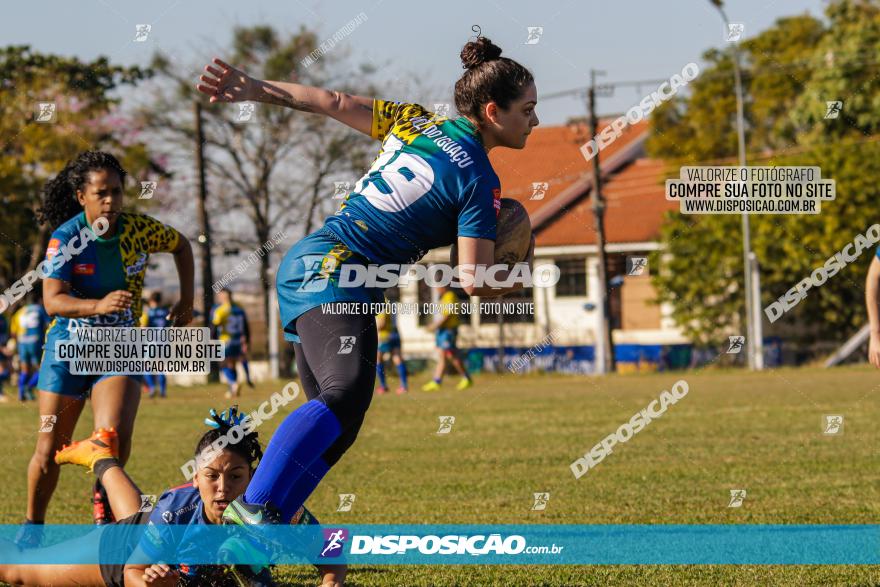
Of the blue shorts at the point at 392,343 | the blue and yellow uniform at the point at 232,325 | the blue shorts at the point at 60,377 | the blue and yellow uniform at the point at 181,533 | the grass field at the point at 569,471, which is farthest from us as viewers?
the blue shorts at the point at 392,343

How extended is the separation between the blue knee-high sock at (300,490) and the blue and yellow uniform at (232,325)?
20.7 m

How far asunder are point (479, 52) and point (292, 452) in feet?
5.29

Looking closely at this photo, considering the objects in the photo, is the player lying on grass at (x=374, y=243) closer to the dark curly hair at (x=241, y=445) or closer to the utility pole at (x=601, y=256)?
the dark curly hair at (x=241, y=445)

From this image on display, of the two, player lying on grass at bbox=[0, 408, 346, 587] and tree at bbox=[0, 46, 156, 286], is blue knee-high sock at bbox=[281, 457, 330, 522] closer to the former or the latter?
player lying on grass at bbox=[0, 408, 346, 587]

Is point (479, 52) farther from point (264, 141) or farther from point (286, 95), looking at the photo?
point (264, 141)

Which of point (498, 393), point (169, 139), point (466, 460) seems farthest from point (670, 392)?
point (169, 139)

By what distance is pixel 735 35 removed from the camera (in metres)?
13.7

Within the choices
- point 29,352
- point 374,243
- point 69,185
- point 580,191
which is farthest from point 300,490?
point 580,191

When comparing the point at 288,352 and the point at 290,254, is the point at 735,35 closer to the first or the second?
the point at 290,254

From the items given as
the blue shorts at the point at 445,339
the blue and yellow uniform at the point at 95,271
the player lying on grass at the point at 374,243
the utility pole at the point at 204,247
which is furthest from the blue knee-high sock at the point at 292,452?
the utility pole at the point at 204,247

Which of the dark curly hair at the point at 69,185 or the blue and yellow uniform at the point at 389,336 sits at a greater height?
the dark curly hair at the point at 69,185

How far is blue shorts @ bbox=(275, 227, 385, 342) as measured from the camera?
4355mm

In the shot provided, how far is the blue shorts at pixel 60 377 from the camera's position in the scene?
6.48m

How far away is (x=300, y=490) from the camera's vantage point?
415cm
